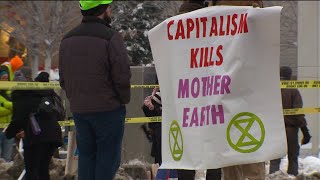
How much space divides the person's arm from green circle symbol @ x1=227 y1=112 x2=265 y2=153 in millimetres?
892

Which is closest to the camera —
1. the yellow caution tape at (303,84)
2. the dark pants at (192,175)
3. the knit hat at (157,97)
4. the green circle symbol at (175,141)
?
the green circle symbol at (175,141)

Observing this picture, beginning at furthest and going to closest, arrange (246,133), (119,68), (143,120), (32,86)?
(143,120) → (32,86) → (119,68) → (246,133)

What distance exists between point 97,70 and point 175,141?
827mm

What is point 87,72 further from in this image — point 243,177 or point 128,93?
point 243,177

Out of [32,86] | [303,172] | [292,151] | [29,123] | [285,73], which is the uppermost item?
[285,73]

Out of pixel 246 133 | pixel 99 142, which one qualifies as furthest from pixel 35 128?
pixel 246 133

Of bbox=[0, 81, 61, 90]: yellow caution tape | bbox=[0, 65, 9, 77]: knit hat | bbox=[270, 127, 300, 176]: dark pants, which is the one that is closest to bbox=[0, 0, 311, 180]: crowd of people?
bbox=[0, 81, 61, 90]: yellow caution tape

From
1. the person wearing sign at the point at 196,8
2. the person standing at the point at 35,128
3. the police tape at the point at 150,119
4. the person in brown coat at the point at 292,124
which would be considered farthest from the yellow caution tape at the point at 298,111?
the person standing at the point at 35,128

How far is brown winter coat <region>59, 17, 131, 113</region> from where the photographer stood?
16.8 ft

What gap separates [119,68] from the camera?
5.10 metres

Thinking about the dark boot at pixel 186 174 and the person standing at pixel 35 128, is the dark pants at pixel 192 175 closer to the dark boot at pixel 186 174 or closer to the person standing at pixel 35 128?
the dark boot at pixel 186 174

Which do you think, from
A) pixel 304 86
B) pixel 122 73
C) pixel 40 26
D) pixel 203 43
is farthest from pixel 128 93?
pixel 40 26

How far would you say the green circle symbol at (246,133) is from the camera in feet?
15.8

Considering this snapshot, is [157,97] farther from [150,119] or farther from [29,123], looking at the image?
[29,123]
